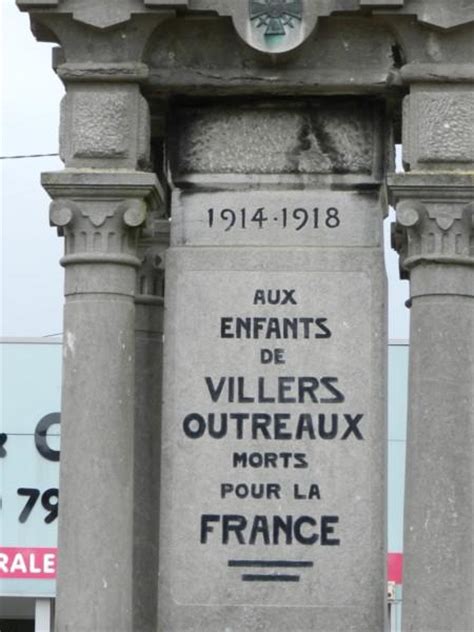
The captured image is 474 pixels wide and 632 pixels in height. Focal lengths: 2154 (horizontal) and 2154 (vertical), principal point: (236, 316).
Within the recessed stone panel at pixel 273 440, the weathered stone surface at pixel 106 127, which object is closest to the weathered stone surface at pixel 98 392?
the weathered stone surface at pixel 106 127

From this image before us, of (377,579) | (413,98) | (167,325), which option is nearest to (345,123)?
(413,98)

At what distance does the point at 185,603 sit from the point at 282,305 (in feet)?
7.47

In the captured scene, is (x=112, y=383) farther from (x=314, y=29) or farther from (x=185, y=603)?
(x=314, y=29)

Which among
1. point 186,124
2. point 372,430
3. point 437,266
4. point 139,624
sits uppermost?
point 186,124

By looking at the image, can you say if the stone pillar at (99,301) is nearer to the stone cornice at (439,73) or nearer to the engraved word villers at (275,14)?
the engraved word villers at (275,14)

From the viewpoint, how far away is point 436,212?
15.3 meters

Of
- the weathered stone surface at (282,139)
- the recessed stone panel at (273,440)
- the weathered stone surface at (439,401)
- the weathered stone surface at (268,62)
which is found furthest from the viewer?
the weathered stone surface at (282,139)

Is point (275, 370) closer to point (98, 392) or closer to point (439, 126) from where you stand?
point (98, 392)

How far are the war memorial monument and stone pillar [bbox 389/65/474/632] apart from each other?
16mm

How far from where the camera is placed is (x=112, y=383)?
15.3 meters

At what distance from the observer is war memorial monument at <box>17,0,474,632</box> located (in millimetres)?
15148

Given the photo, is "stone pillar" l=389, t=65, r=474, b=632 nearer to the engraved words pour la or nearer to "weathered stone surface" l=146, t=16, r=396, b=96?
"weathered stone surface" l=146, t=16, r=396, b=96

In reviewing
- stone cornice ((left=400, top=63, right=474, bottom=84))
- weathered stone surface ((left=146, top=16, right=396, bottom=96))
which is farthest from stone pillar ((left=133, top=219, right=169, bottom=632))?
stone cornice ((left=400, top=63, right=474, bottom=84))

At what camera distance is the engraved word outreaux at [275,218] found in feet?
52.1
